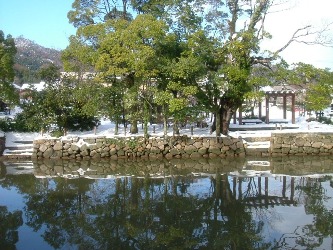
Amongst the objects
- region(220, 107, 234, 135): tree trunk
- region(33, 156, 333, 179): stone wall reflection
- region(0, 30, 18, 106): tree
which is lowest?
region(33, 156, 333, 179): stone wall reflection

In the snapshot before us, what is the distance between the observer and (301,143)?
A: 637 inches

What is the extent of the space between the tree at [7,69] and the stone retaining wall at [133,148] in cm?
257

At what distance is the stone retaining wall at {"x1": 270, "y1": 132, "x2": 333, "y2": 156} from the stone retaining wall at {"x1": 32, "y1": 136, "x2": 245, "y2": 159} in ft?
5.16

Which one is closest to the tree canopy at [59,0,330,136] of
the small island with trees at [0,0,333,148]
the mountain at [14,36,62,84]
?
the small island with trees at [0,0,333,148]

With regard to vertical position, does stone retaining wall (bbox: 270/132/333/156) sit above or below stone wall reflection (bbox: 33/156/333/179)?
above

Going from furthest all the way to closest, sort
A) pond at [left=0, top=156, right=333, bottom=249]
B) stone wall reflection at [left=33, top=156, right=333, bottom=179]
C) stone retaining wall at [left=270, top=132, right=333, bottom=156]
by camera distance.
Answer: stone retaining wall at [left=270, top=132, right=333, bottom=156]
stone wall reflection at [left=33, top=156, right=333, bottom=179]
pond at [left=0, top=156, right=333, bottom=249]

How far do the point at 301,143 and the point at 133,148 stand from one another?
24.5 ft

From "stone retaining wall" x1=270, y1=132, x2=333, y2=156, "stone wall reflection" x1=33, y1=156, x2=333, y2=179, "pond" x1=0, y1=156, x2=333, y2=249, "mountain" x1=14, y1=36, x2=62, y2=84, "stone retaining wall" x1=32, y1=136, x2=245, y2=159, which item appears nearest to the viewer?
"pond" x1=0, y1=156, x2=333, y2=249

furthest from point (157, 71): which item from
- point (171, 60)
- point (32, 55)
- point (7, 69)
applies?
point (32, 55)

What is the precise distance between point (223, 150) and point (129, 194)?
729cm

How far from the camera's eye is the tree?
15.8m

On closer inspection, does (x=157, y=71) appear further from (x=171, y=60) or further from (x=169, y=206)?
(x=169, y=206)

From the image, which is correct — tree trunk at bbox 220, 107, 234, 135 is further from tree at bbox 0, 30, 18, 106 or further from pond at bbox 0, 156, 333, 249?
tree at bbox 0, 30, 18, 106

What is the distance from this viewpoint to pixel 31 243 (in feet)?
20.8
